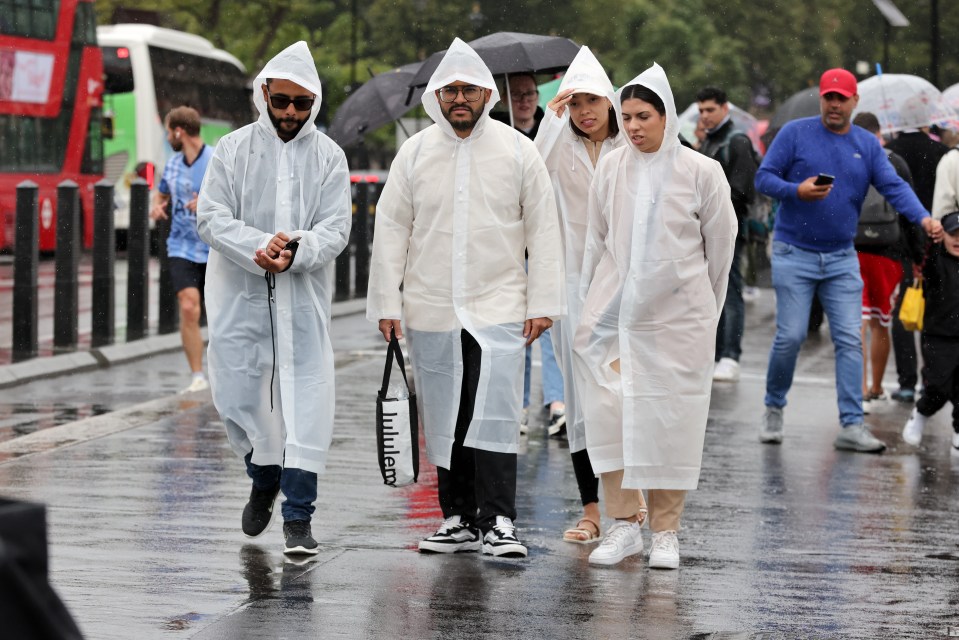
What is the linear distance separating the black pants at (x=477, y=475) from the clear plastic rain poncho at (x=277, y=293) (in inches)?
19.6

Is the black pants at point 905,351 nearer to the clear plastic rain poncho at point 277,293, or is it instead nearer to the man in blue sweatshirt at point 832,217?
the man in blue sweatshirt at point 832,217

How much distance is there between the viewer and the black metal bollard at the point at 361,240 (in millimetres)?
20484

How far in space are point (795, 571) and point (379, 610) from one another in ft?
5.31

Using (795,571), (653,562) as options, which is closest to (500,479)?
(653,562)

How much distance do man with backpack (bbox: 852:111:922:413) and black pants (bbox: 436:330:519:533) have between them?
416cm

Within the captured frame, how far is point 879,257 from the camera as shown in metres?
10.7

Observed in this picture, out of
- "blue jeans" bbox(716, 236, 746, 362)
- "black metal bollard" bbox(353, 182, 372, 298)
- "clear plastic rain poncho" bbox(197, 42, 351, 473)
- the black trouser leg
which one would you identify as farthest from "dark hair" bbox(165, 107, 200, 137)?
"black metal bollard" bbox(353, 182, 372, 298)

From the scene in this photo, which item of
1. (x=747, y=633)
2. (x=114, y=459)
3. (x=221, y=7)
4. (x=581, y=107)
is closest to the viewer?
(x=747, y=633)

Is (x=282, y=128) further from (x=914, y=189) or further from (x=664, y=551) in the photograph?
(x=914, y=189)

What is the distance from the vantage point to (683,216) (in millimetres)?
6301

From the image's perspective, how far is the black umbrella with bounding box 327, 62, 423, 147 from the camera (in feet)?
44.9

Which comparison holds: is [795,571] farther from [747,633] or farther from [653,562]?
[747,633]

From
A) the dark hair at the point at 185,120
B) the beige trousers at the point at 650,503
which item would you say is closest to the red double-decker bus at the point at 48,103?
the dark hair at the point at 185,120

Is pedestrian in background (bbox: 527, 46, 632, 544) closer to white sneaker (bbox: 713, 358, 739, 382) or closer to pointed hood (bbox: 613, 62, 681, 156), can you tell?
pointed hood (bbox: 613, 62, 681, 156)
